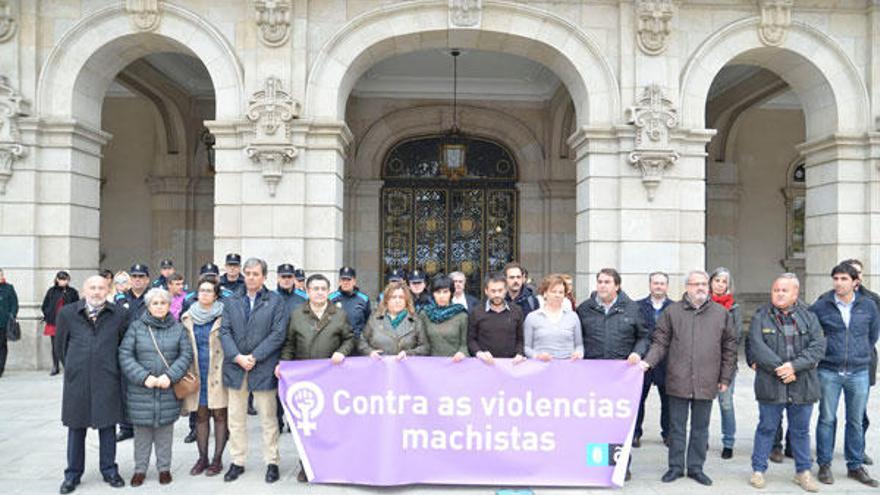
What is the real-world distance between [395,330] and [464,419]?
96 centimetres

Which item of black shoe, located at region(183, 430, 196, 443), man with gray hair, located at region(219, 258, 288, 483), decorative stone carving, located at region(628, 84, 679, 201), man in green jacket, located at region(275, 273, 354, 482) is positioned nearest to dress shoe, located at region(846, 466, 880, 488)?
man in green jacket, located at region(275, 273, 354, 482)

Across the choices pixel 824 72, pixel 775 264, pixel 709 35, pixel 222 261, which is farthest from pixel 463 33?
pixel 775 264

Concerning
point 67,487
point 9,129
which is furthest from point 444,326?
point 9,129

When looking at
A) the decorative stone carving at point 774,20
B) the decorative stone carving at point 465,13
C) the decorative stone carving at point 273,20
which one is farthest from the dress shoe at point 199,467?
the decorative stone carving at point 774,20

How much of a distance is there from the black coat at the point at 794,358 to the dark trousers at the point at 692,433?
1.68ft

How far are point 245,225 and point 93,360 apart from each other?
529 cm

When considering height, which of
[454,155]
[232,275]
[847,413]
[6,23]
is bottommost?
[847,413]

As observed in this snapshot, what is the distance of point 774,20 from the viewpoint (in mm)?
11273

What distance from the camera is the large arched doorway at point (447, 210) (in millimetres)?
16641

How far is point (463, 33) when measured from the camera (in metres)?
11.3

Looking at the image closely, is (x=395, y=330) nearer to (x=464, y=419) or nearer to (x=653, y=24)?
(x=464, y=419)

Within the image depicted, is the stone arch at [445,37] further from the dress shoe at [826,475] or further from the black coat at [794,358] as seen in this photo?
the dress shoe at [826,475]

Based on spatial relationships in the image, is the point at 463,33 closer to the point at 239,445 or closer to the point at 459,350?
the point at 459,350

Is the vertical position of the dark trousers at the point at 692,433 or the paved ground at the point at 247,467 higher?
the dark trousers at the point at 692,433
